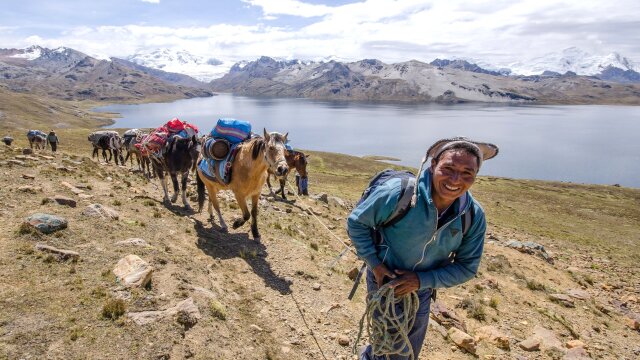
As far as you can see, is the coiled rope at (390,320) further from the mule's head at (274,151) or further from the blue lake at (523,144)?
the blue lake at (523,144)

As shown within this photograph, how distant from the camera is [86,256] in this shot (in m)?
6.38

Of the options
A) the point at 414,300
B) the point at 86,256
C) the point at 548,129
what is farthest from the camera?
the point at 548,129

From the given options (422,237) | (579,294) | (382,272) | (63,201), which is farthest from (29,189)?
(579,294)

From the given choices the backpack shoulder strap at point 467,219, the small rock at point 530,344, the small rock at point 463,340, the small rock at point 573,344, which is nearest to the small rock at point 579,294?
the small rock at point 573,344

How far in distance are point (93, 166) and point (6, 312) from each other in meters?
12.0

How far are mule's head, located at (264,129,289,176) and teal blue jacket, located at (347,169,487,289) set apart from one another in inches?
168

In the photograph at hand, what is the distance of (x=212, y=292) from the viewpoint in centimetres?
630

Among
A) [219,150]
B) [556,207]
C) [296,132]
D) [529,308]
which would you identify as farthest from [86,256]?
[296,132]

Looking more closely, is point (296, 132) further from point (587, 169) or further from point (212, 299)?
point (212, 299)

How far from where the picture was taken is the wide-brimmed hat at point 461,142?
335cm

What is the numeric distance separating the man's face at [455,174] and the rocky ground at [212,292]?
11.1 ft

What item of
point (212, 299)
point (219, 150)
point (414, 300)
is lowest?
point (212, 299)

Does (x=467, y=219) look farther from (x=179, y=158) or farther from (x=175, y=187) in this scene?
(x=175, y=187)

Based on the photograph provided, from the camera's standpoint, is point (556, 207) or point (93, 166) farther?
point (556, 207)
